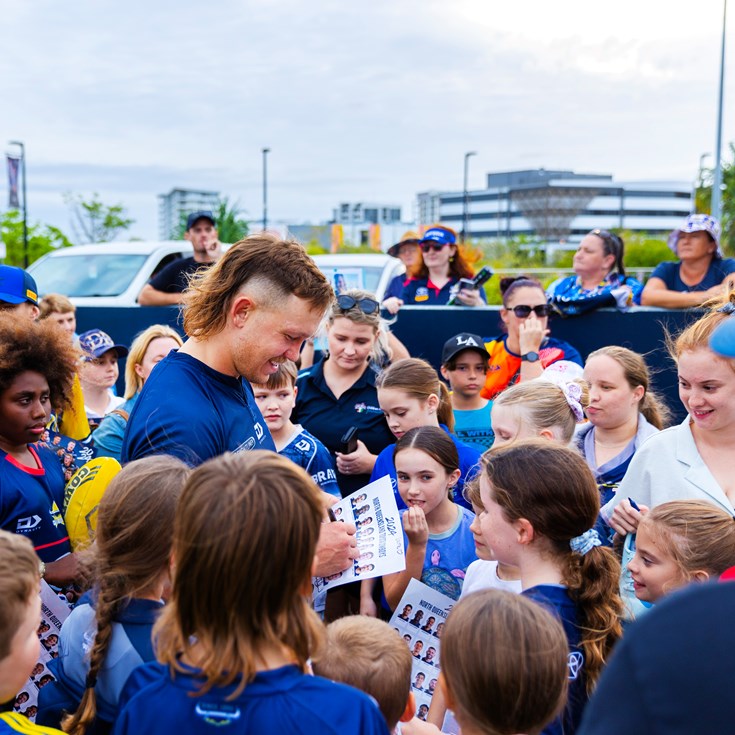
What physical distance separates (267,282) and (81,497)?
3.60ft

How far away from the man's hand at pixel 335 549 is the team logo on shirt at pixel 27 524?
1.06 metres

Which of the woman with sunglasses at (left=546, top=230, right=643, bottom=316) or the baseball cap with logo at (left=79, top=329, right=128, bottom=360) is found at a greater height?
the woman with sunglasses at (left=546, top=230, right=643, bottom=316)

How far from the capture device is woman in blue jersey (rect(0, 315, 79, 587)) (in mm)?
2678

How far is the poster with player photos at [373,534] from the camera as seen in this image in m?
2.60

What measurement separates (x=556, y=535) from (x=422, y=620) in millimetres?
916

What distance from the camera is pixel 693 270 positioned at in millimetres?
5953

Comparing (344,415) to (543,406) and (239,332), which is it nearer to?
(543,406)

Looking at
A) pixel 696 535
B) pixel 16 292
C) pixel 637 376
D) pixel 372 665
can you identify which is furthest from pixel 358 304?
pixel 372 665

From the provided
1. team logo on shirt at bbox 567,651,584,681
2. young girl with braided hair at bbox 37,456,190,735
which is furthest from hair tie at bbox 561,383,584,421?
Result: young girl with braided hair at bbox 37,456,190,735

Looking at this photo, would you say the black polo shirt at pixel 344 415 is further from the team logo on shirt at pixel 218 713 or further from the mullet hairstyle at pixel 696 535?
the team logo on shirt at pixel 218 713

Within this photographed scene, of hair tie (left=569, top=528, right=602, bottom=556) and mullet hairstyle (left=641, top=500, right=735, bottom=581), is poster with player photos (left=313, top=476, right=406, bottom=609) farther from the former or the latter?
mullet hairstyle (left=641, top=500, right=735, bottom=581)

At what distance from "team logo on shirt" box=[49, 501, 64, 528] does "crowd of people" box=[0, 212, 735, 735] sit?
0.08 ft

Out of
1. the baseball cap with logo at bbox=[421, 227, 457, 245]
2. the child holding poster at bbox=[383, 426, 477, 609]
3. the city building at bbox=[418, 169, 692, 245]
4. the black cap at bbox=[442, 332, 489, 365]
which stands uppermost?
the city building at bbox=[418, 169, 692, 245]

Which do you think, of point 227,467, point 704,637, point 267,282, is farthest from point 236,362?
point 704,637
